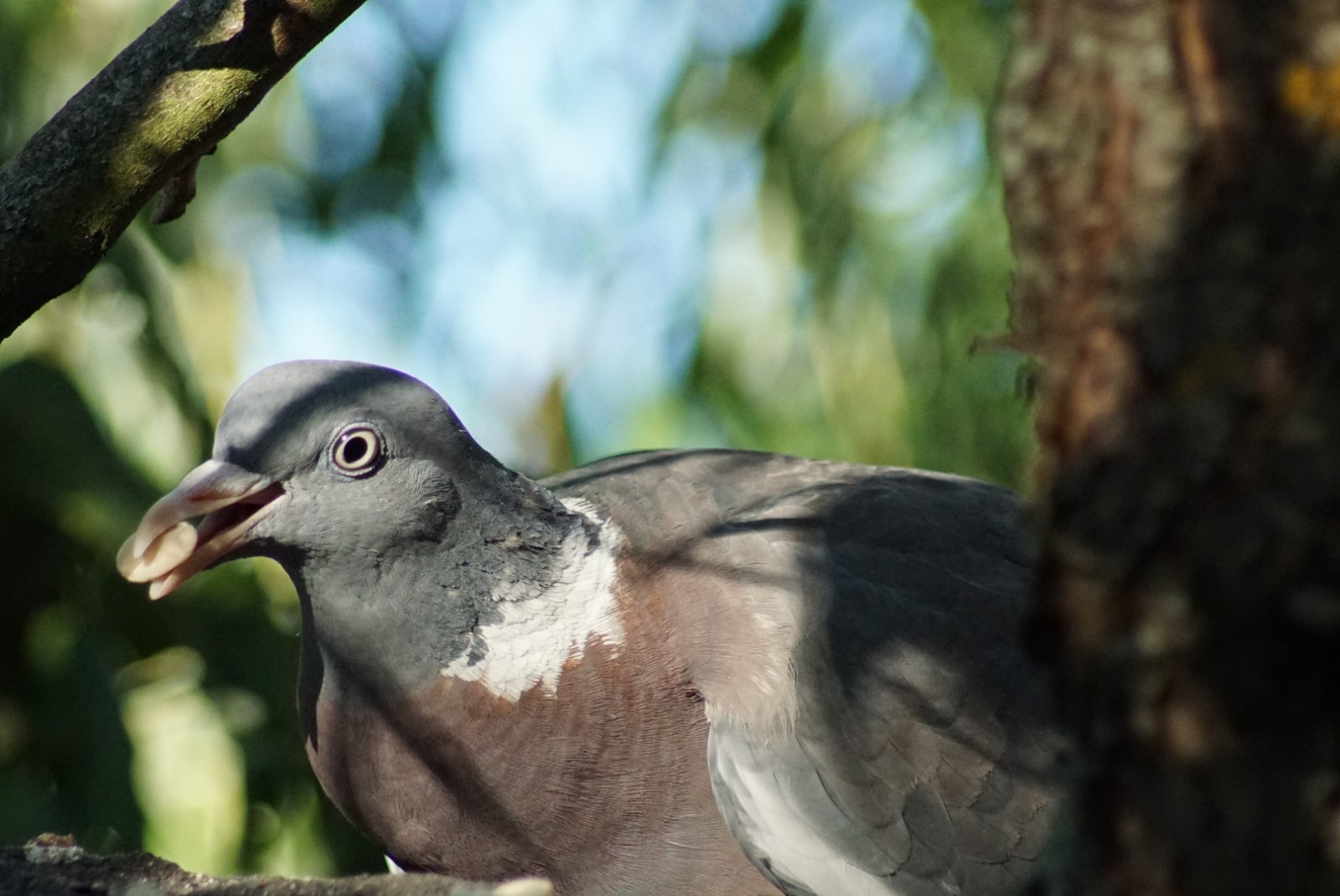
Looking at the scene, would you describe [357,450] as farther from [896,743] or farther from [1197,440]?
[1197,440]

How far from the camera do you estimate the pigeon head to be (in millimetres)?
2605

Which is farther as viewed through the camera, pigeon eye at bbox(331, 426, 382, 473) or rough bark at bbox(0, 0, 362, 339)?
pigeon eye at bbox(331, 426, 382, 473)

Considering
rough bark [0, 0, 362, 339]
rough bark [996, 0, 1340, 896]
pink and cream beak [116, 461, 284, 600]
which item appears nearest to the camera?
rough bark [996, 0, 1340, 896]

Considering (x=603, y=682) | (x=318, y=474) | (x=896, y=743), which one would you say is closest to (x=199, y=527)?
(x=318, y=474)

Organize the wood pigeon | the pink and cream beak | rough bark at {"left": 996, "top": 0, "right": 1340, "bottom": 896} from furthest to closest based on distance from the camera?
the wood pigeon
the pink and cream beak
rough bark at {"left": 996, "top": 0, "right": 1340, "bottom": 896}

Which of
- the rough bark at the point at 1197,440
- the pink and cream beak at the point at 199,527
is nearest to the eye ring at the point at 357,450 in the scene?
the pink and cream beak at the point at 199,527

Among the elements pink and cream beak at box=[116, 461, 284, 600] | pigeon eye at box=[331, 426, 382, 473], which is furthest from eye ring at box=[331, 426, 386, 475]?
pink and cream beak at box=[116, 461, 284, 600]

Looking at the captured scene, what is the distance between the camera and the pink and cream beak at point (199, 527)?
8.25 ft

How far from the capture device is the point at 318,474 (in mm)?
2676

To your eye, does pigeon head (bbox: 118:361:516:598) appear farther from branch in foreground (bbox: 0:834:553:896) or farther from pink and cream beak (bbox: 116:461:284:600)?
branch in foreground (bbox: 0:834:553:896)

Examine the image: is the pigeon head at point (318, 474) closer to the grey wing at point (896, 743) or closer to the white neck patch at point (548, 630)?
the white neck patch at point (548, 630)

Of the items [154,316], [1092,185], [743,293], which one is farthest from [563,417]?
[1092,185]

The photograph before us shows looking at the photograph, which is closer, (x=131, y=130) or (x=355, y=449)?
(x=131, y=130)

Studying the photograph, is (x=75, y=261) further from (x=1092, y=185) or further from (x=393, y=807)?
(x=1092, y=185)
